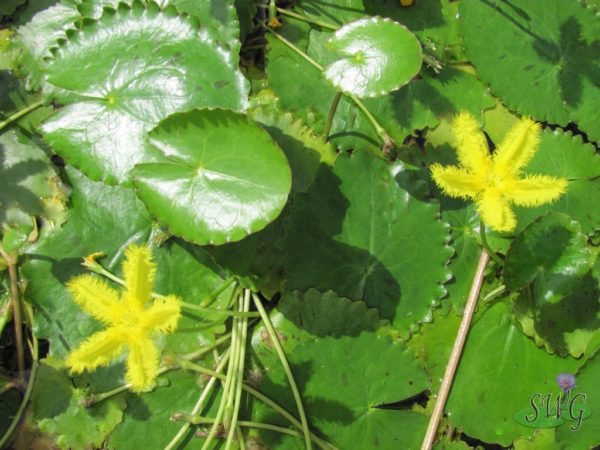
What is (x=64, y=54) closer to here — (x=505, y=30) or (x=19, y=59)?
(x=19, y=59)

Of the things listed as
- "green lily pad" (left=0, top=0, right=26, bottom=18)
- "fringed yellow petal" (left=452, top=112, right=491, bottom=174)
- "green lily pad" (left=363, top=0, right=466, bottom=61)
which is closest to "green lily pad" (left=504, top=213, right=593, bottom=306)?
"fringed yellow petal" (left=452, top=112, right=491, bottom=174)

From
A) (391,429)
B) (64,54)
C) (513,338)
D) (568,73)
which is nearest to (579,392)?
(513,338)

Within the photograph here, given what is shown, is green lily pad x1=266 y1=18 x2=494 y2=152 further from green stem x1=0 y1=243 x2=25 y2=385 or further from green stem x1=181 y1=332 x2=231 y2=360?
green stem x1=0 y1=243 x2=25 y2=385

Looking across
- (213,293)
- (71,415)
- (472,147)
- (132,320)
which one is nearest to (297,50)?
(472,147)

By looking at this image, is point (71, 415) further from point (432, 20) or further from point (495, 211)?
point (432, 20)

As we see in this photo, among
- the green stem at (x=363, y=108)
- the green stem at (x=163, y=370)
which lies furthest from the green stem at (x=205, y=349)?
the green stem at (x=363, y=108)

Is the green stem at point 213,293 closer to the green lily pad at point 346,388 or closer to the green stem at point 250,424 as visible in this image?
the green lily pad at point 346,388
